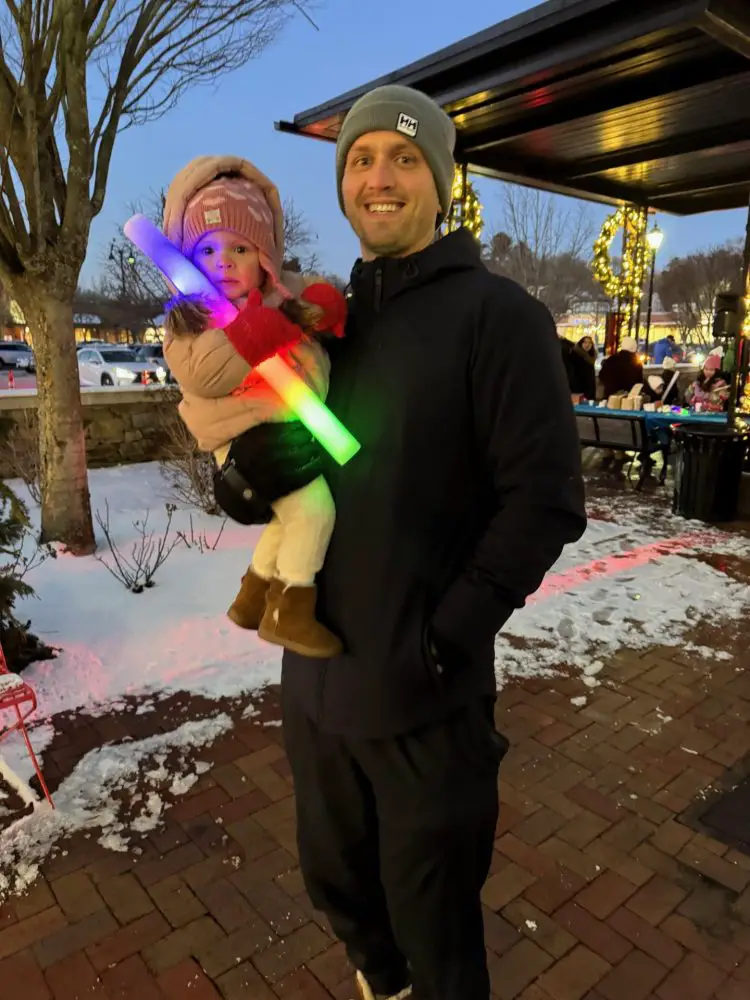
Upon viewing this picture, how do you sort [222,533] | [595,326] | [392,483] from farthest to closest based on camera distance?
[595,326] → [222,533] → [392,483]

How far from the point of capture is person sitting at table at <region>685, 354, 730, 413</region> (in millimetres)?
10195

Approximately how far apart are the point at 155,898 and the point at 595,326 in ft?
140

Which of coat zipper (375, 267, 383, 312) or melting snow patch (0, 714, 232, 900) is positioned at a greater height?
coat zipper (375, 267, 383, 312)

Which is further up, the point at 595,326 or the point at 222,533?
the point at 595,326

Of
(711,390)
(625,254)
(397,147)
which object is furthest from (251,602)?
(625,254)

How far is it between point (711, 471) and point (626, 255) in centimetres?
905

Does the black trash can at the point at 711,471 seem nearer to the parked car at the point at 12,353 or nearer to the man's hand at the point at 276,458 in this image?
the man's hand at the point at 276,458

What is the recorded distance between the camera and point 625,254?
1484cm

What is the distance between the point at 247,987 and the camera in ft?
7.05

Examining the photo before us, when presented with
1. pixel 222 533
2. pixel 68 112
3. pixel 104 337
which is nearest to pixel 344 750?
pixel 222 533

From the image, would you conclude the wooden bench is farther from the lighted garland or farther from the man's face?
the man's face

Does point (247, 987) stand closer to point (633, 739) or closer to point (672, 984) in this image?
point (672, 984)

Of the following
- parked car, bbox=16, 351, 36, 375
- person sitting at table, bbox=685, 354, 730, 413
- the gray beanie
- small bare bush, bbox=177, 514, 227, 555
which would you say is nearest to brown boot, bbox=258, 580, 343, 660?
the gray beanie

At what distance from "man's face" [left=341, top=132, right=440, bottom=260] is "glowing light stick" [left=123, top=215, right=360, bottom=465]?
0.35 metres
